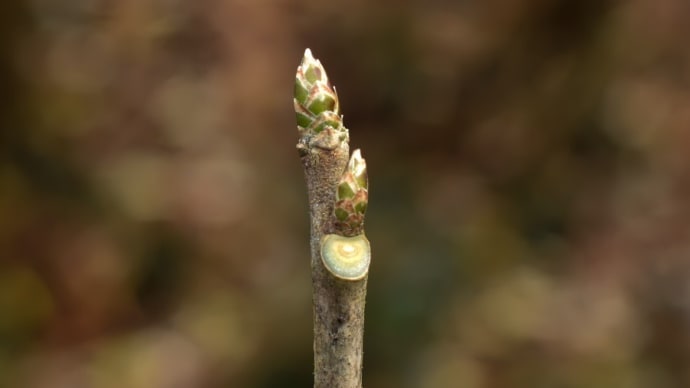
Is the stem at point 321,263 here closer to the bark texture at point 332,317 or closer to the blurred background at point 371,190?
the bark texture at point 332,317

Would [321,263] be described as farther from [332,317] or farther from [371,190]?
[371,190]

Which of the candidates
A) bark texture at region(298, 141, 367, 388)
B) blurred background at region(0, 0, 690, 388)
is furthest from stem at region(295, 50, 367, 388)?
blurred background at region(0, 0, 690, 388)

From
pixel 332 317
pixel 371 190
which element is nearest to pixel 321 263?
pixel 332 317

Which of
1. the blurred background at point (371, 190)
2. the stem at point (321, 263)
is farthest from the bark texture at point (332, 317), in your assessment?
the blurred background at point (371, 190)

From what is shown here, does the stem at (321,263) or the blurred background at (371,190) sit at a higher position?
the blurred background at (371,190)

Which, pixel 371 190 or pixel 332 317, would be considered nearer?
pixel 332 317

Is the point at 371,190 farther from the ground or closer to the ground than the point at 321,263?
farther from the ground

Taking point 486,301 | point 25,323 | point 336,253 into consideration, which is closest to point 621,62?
point 486,301
